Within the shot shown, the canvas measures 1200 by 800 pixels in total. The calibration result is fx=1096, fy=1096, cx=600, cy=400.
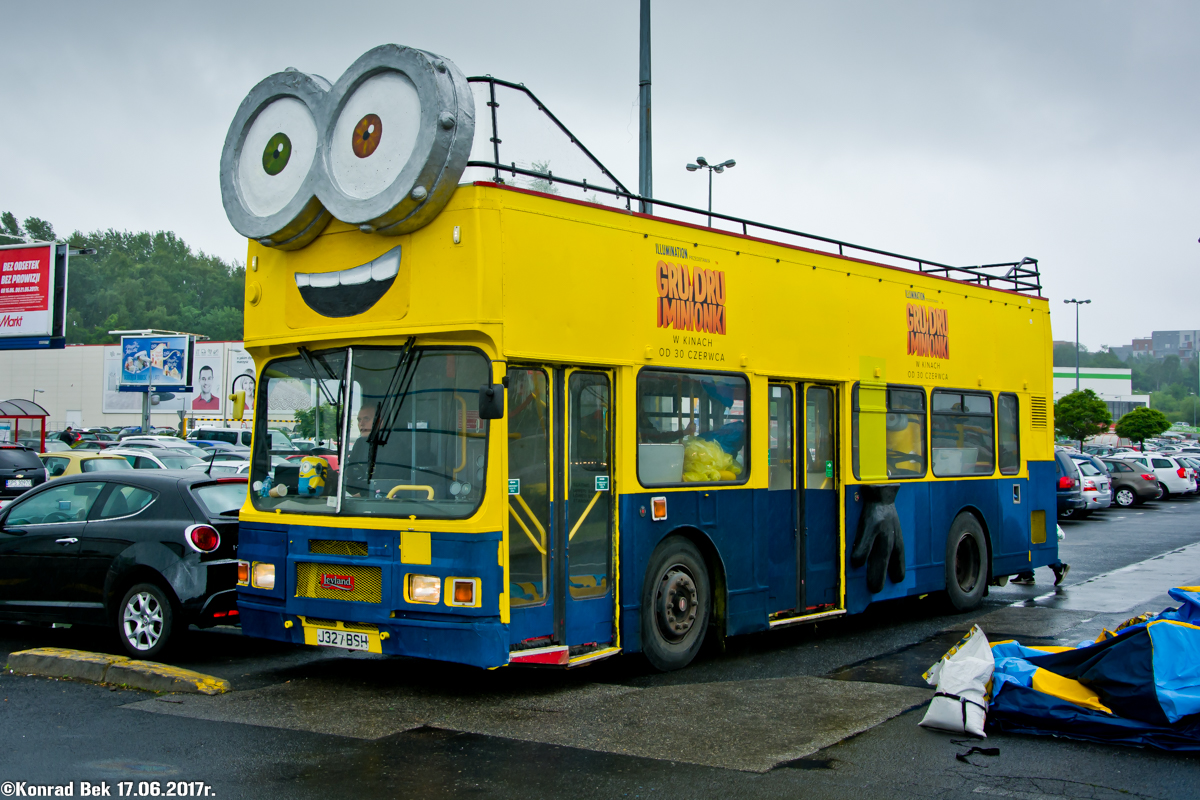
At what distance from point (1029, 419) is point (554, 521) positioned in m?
7.76

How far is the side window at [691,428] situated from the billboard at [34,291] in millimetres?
32676

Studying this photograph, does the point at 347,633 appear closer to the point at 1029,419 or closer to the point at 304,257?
the point at 304,257

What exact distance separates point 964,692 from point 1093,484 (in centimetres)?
2491

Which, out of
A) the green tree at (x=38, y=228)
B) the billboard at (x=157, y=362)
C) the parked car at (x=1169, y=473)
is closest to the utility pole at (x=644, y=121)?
the parked car at (x=1169, y=473)

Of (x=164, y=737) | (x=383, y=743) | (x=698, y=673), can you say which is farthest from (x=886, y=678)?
(x=164, y=737)

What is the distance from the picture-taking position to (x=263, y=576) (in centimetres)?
800

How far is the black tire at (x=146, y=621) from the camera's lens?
8.70 metres

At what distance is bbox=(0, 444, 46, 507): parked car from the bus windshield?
12.0 meters

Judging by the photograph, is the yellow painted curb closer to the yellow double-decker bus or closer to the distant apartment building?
the yellow double-decker bus

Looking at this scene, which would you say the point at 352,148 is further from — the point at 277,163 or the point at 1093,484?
the point at 1093,484

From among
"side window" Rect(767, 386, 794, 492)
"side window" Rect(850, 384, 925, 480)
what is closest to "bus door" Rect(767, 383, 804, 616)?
"side window" Rect(767, 386, 794, 492)

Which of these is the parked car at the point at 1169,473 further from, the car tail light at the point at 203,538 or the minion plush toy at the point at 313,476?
the minion plush toy at the point at 313,476

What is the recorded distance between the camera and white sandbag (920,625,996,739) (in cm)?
661

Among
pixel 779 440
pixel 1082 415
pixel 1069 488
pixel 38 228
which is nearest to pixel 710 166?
pixel 1069 488
